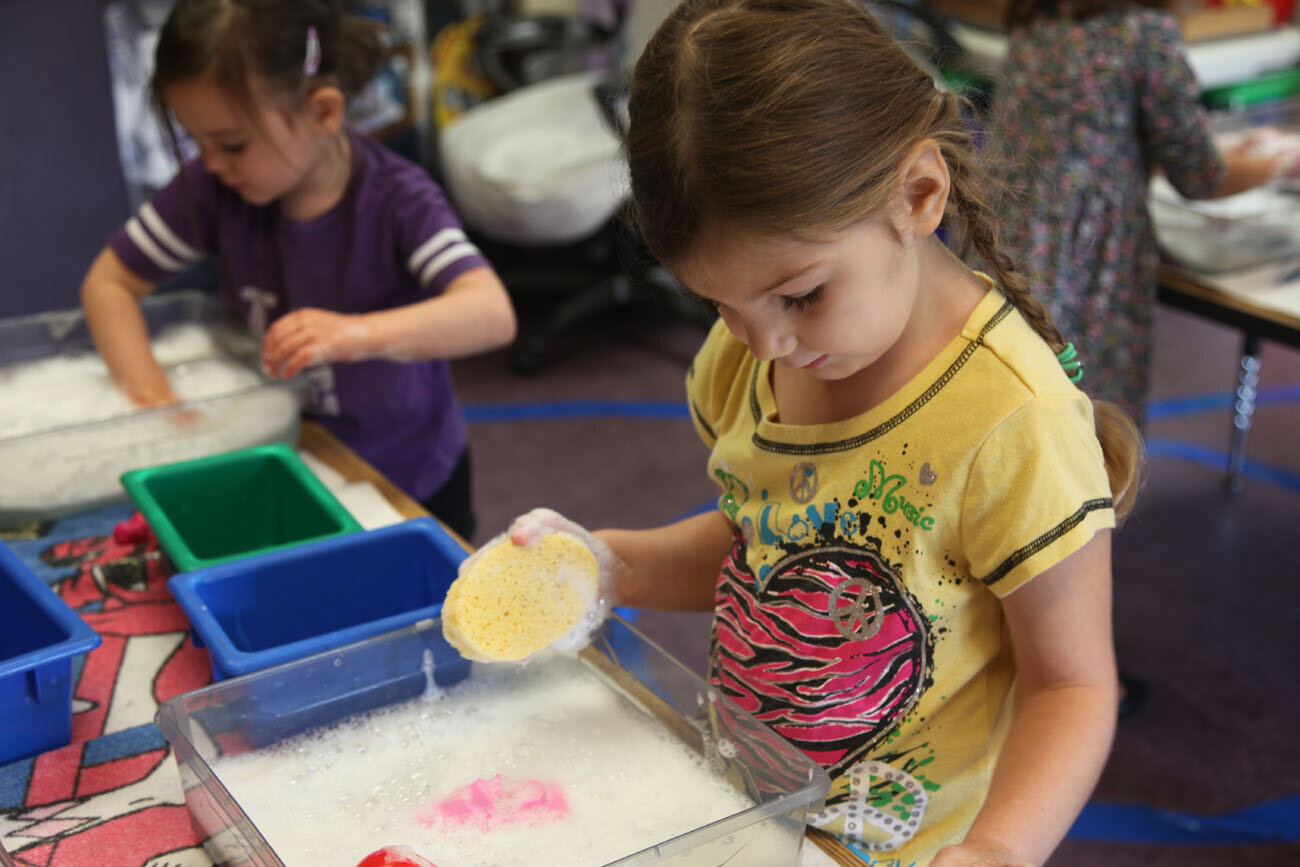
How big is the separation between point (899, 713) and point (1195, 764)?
1.24 m

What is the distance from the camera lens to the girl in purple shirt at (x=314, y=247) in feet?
→ 4.18

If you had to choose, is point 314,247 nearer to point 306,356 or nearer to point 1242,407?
point 306,356

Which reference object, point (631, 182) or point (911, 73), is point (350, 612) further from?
point (911, 73)

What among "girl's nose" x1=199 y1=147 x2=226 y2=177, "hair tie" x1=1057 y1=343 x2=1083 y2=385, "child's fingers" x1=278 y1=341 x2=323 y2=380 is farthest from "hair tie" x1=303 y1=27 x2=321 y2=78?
"hair tie" x1=1057 y1=343 x2=1083 y2=385

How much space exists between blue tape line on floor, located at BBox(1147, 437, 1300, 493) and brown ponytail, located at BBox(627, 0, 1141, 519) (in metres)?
2.19

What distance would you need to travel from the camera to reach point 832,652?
86cm

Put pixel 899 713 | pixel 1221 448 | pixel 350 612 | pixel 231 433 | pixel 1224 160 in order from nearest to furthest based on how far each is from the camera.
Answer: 1. pixel 899 713
2. pixel 350 612
3. pixel 231 433
4. pixel 1224 160
5. pixel 1221 448

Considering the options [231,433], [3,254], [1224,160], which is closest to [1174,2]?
[1224,160]

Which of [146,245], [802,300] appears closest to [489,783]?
[802,300]

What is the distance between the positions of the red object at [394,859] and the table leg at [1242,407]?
6.38 ft

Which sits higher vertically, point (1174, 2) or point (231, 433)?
point (1174, 2)

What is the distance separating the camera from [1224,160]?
1.78 m

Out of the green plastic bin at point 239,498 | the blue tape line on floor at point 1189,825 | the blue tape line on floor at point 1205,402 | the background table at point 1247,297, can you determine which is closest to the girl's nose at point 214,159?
the green plastic bin at point 239,498

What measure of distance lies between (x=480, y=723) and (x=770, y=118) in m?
0.44
